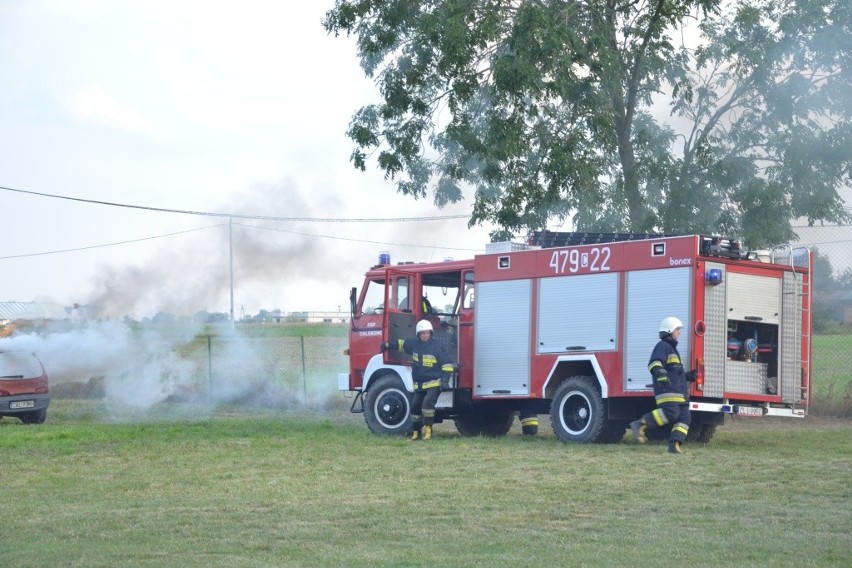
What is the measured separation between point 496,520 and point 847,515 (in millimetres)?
2801

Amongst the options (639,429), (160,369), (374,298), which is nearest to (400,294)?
(374,298)

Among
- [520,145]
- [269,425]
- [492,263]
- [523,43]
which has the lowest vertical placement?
[269,425]

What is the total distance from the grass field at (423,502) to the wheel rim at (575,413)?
0.44 m

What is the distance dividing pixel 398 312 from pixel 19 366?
831 cm

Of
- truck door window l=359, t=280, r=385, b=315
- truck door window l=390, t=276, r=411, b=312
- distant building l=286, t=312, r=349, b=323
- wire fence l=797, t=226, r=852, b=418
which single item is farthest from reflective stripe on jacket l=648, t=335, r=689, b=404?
distant building l=286, t=312, r=349, b=323

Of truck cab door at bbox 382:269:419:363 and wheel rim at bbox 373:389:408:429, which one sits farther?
wheel rim at bbox 373:389:408:429

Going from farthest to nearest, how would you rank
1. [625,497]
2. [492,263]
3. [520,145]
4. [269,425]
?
[520,145], [269,425], [492,263], [625,497]

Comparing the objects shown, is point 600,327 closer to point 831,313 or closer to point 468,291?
point 468,291

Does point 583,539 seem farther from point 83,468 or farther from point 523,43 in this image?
point 523,43

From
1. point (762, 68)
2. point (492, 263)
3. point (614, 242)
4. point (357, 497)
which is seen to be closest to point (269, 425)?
point (492, 263)

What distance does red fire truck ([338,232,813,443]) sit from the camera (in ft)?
50.4

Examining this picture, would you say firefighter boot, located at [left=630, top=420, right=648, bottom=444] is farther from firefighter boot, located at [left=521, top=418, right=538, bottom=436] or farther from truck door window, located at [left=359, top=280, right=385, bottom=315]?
truck door window, located at [left=359, top=280, right=385, bottom=315]

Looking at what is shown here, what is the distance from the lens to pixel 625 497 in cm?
1079

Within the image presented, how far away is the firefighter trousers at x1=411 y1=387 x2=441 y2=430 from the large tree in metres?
6.14
